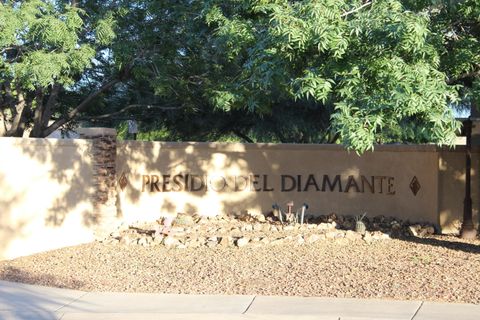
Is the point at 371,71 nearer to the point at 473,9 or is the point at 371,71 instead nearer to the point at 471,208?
the point at 473,9

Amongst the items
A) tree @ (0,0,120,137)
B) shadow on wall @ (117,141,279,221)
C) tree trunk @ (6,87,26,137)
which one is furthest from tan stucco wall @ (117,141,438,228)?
tree trunk @ (6,87,26,137)

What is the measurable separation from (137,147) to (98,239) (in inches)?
106

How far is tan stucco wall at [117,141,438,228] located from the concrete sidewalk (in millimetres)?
6402

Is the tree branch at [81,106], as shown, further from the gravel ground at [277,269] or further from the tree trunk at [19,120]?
the gravel ground at [277,269]

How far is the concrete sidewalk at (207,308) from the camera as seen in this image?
28.8 ft

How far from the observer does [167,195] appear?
658 inches

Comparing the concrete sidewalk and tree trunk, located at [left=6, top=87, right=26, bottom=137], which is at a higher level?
tree trunk, located at [left=6, top=87, right=26, bottom=137]

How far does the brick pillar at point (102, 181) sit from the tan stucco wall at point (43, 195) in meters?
0.18

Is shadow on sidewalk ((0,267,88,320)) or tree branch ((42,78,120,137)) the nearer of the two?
shadow on sidewalk ((0,267,88,320))

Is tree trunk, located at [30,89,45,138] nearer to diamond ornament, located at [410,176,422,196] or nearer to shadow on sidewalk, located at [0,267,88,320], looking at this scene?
shadow on sidewalk, located at [0,267,88,320]

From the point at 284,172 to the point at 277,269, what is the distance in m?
6.12

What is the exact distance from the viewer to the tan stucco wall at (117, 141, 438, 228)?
16.4m

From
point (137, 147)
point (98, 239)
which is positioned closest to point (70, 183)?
point (98, 239)

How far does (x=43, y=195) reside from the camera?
13.3 m
